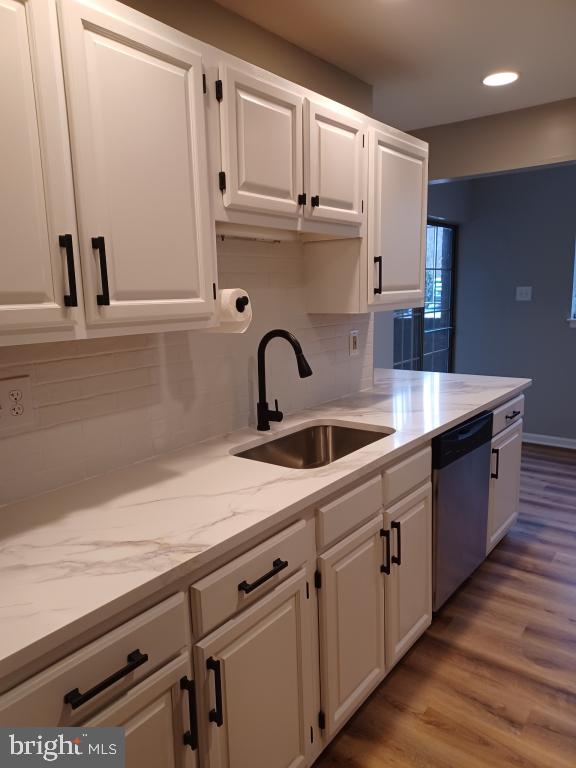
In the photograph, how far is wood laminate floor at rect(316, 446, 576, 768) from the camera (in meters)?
1.73

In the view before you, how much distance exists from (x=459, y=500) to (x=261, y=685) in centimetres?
132

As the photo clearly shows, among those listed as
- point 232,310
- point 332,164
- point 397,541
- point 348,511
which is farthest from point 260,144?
point 397,541

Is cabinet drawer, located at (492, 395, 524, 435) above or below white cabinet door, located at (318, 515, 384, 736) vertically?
above

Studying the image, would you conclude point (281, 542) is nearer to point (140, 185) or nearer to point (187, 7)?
point (140, 185)

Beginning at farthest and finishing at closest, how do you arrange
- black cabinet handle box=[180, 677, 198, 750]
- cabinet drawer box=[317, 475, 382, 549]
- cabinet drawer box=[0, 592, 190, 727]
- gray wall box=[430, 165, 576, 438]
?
gray wall box=[430, 165, 576, 438] → cabinet drawer box=[317, 475, 382, 549] → black cabinet handle box=[180, 677, 198, 750] → cabinet drawer box=[0, 592, 190, 727]

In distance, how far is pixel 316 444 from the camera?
89.0 inches

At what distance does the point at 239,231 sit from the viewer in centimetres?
179

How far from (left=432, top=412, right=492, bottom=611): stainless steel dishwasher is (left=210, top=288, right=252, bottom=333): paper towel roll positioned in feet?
3.12

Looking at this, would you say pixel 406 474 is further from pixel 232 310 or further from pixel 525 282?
pixel 525 282

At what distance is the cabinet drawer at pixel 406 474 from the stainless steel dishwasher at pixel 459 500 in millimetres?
79

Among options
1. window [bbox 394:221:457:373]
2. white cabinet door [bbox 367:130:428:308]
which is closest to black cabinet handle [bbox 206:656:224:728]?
white cabinet door [bbox 367:130:428:308]

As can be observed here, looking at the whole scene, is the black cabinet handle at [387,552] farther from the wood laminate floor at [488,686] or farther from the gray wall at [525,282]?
the gray wall at [525,282]

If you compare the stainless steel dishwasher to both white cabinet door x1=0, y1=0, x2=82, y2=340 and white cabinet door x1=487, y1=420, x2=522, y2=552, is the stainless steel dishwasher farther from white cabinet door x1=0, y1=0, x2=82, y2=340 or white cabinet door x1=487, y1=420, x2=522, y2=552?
white cabinet door x1=0, y1=0, x2=82, y2=340

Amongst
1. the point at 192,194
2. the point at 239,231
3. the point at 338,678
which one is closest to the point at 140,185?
the point at 192,194
